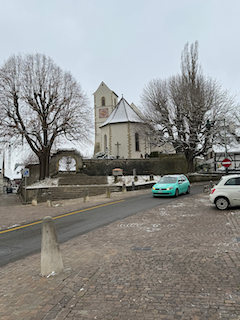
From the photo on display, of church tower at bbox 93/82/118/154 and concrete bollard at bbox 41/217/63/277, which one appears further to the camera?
church tower at bbox 93/82/118/154

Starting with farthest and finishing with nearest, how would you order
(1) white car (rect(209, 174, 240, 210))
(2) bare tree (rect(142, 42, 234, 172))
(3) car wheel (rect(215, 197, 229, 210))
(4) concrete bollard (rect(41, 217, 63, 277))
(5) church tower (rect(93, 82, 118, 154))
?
(5) church tower (rect(93, 82, 118, 154))
(2) bare tree (rect(142, 42, 234, 172))
(3) car wheel (rect(215, 197, 229, 210))
(1) white car (rect(209, 174, 240, 210))
(4) concrete bollard (rect(41, 217, 63, 277))

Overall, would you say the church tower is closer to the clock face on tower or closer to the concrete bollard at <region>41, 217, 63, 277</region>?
the clock face on tower

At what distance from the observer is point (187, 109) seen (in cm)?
3200

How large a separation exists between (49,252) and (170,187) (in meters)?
13.6

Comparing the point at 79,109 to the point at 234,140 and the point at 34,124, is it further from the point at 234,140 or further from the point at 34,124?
the point at 234,140

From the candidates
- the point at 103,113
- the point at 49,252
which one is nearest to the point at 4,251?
the point at 49,252

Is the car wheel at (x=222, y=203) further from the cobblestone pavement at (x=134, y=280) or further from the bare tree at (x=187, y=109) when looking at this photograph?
the bare tree at (x=187, y=109)

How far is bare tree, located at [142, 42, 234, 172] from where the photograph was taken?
32500 mm

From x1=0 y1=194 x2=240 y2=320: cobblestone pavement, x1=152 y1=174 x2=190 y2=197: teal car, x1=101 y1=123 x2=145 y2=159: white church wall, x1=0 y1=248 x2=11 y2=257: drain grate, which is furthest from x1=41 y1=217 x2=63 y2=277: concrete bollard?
x1=101 y1=123 x2=145 y2=159: white church wall

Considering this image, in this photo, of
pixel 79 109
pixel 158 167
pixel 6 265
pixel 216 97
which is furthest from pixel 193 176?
pixel 6 265

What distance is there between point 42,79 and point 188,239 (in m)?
27.0

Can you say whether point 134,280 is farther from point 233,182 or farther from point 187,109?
point 187,109

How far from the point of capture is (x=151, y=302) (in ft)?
12.7

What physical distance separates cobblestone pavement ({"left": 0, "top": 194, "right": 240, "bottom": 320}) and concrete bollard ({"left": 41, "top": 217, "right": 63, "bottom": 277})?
0.50 ft
